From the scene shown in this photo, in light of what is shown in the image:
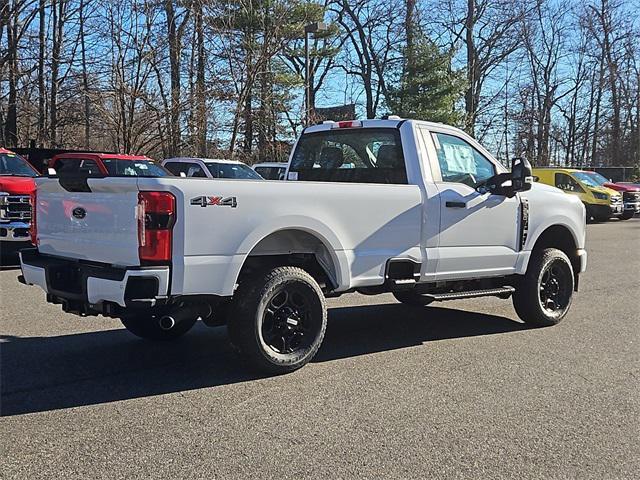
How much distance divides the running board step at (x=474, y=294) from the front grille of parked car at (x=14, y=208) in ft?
25.6

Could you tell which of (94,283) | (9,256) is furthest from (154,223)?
(9,256)

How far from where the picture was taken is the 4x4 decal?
4.62m

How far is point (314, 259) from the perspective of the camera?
5.76m

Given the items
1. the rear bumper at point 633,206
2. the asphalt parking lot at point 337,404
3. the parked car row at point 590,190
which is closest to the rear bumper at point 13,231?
the asphalt parking lot at point 337,404

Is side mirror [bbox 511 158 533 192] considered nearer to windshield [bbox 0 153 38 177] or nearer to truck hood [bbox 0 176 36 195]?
truck hood [bbox 0 176 36 195]

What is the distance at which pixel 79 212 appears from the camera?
4992mm

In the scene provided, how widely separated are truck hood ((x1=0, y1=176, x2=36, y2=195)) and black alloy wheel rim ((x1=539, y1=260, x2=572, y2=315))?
27.2 feet

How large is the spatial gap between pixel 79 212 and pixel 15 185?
289 inches

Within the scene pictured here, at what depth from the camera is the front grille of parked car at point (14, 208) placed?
1120 centimetres

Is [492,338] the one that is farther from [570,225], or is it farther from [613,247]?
[613,247]

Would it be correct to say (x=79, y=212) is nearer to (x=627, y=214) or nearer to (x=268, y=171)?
(x=268, y=171)

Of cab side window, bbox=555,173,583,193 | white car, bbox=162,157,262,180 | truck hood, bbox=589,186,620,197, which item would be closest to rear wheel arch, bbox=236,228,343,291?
white car, bbox=162,157,262,180

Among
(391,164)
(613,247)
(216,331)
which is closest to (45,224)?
(216,331)

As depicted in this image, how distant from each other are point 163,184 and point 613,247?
1392cm
